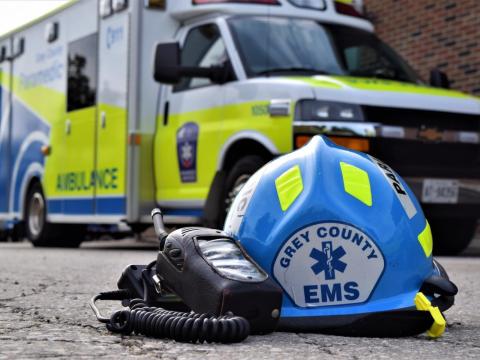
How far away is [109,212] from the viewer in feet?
29.9

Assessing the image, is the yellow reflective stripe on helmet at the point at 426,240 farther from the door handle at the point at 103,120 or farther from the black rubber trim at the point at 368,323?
the door handle at the point at 103,120

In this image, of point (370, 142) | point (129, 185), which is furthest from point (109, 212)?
point (370, 142)

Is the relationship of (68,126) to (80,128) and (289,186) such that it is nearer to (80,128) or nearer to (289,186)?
(80,128)

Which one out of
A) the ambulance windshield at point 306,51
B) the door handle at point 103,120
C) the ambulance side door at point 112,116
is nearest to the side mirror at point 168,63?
the ambulance windshield at point 306,51

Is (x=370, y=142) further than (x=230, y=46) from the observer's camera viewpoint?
No

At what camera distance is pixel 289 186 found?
3.16 m

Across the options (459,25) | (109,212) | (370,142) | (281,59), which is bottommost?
(109,212)

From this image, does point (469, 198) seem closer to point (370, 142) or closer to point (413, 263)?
point (370, 142)

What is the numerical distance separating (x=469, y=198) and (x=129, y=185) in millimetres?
3006

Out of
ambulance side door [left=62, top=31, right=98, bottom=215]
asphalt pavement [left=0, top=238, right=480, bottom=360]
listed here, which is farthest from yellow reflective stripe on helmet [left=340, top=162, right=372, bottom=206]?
ambulance side door [left=62, top=31, right=98, bottom=215]

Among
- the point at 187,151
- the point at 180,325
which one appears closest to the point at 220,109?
the point at 187,151

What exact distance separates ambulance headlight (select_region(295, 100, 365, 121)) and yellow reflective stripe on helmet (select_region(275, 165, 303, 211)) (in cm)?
360

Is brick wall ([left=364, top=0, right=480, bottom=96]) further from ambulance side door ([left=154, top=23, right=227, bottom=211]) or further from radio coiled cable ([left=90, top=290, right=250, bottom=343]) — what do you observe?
radio coiled cable ([left=90, top=290, right=250, bottom=343])

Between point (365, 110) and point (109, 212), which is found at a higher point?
point (365, 110)
